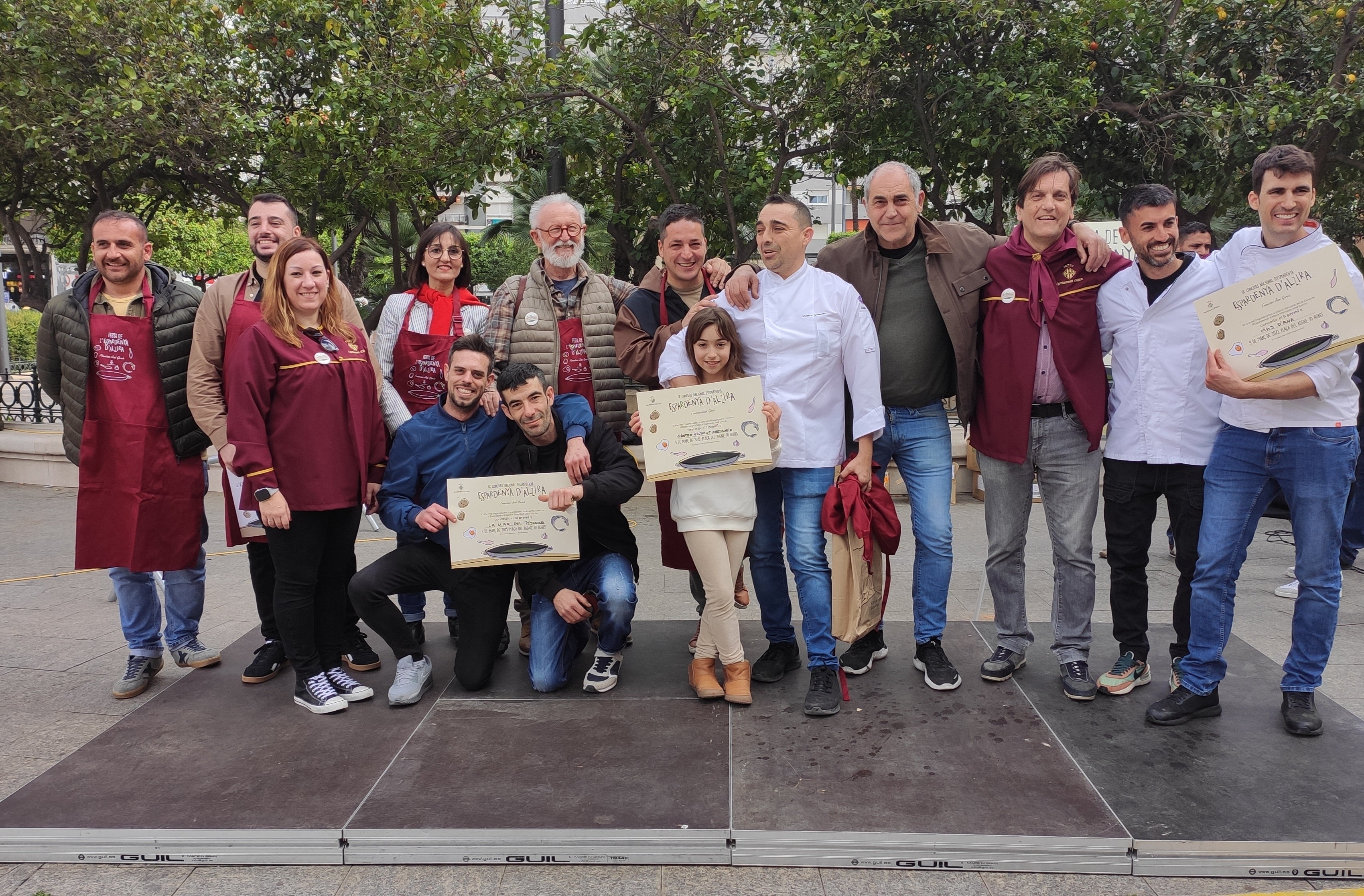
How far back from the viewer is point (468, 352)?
165 inches

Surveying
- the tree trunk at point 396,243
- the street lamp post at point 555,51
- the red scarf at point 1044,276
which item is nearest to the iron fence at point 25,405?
the tree trunk at point 396,243

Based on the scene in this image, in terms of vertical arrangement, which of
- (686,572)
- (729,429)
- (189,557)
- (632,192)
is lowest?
(686,572)

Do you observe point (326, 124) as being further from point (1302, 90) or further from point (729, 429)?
point (1302, 90)

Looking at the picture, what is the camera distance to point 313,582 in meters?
4.17

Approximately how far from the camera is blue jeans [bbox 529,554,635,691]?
167 inches

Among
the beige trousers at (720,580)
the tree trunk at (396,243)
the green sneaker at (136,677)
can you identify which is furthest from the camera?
the tree trunk at (396,243)

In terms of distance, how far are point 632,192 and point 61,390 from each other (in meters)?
6.88

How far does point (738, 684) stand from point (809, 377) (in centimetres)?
132

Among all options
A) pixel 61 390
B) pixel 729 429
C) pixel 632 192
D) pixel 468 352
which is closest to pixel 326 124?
pixel 632 192

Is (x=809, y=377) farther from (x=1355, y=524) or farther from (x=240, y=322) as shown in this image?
(x=1355, y=524)

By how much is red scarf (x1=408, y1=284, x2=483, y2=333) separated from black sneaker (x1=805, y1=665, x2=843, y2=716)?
237cm

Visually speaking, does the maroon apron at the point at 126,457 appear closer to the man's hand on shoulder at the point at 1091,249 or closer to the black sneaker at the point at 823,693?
the black sneaker at the point at 823,693

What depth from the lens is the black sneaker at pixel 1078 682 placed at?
13.3 feet

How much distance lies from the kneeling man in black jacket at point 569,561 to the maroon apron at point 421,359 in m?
0.56
